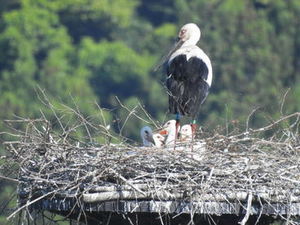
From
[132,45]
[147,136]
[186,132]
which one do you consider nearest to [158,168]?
[147,136]

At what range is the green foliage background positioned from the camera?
1407 inches

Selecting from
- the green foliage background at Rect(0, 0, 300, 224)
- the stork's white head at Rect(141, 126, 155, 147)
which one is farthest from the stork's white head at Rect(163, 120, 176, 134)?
the green foliage background at Rect(0, 0, 300, 224)

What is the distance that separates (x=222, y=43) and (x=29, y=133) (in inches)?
1130

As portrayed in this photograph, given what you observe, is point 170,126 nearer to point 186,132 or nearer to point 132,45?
point 186,132

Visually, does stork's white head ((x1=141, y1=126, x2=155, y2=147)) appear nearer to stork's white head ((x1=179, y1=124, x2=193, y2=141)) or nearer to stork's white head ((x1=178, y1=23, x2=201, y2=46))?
stork's white head ((x1=179, y1=124, x2=193, y2=141))

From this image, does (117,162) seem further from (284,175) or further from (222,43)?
(222,43)

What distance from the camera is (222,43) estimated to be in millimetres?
38844

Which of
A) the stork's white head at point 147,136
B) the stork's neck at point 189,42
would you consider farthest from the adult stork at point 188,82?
the stork's neck at point 189,42

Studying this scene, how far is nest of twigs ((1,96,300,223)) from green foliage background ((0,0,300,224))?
867 inches

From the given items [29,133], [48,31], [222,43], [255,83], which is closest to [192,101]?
[29,133]

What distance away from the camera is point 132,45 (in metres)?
43.4

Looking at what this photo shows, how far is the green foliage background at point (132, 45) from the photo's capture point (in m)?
Answer: 35.8

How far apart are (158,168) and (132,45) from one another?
1327 inches

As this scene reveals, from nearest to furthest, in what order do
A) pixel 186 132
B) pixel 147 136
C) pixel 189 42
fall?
pixel 147 136 < pixel 186 132 < pixel 189 42
